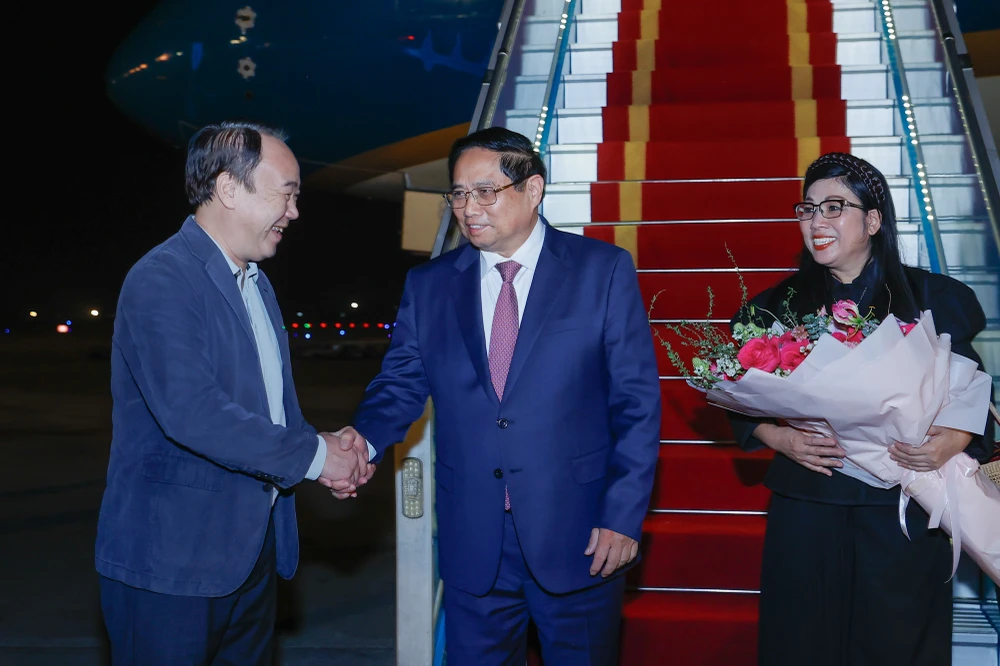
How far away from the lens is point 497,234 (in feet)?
7.59

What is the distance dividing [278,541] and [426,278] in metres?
0.72

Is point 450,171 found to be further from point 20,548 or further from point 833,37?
point 833,37

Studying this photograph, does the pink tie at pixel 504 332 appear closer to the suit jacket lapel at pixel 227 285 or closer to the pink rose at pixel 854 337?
the suit jacket lapel at pixel 227 285

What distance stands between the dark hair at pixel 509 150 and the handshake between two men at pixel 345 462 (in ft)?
2.21

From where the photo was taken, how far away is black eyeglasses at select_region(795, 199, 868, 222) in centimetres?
238

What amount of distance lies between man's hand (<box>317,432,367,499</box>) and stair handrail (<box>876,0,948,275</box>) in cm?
238

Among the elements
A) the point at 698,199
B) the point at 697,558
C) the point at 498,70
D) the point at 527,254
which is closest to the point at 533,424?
the point at 527,254

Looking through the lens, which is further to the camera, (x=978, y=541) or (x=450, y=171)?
(x=450, y=171)

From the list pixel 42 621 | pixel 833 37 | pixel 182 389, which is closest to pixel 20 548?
pixel 42 621

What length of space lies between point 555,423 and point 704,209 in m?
3.09

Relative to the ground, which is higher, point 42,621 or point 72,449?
point 72,449

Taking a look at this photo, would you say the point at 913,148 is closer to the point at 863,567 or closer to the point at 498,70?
the point at 498,70

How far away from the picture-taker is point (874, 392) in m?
2.05

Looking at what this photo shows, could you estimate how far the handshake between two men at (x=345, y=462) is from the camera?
7.55 feet
